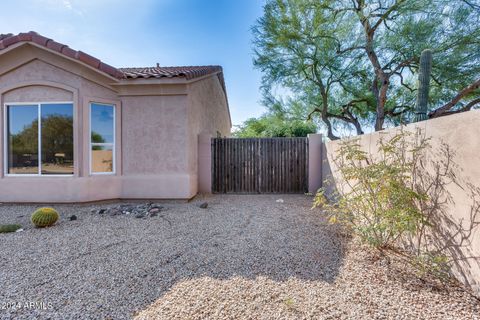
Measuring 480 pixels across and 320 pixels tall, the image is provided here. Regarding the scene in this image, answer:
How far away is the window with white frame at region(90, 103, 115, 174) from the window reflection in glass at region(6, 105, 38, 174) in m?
1.71

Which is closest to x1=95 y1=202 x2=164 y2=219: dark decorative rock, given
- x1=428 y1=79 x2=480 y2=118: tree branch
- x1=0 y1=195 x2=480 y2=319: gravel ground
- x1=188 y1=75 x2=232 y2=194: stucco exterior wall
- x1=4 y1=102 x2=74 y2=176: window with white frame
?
x1=0 y1=195 x2=480 y2=319: gravel ground

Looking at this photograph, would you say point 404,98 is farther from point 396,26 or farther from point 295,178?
point 295,178

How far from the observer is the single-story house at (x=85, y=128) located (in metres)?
7.09

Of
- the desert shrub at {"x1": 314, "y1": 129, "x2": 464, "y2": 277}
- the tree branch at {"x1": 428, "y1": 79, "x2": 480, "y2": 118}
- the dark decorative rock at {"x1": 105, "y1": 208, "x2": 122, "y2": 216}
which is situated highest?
the tree branch at {"x1": 428, "y1": 79, "x2": 480, "y2": 118}

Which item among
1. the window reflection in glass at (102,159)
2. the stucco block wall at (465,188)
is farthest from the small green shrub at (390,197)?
the window reflection in glass at (102,159)

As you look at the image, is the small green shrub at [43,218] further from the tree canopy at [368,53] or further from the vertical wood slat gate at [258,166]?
the tree canopy at [368,53]

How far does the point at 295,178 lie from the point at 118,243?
6990mm

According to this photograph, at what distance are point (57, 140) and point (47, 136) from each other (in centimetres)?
33

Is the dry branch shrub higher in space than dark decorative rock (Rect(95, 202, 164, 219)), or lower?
higher

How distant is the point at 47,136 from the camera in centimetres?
715

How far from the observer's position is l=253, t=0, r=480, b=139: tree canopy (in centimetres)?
1041

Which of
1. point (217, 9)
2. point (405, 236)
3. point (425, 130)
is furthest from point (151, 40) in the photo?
point (405, 236)

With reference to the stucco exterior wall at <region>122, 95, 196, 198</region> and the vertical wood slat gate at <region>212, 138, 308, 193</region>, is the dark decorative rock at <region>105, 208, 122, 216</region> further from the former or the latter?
the vertical wood slat gate at <region>212, 138, 308, 193</region>

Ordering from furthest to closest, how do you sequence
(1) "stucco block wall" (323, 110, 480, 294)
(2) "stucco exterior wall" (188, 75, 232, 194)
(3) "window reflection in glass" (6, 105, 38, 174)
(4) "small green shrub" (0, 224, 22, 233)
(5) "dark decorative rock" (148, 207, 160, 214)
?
(2) "stucco exterior wall" (188, 75, 232, 194)
(3) "window reflection in glass" (6, 105, 38, 174)
(5) "dark decorative rock" (148, 207, 160, 214)
(4) "small green shrub" (0, 224, 22, 233)
(1) "stucco block wall" (323, 110, 480, 294)
